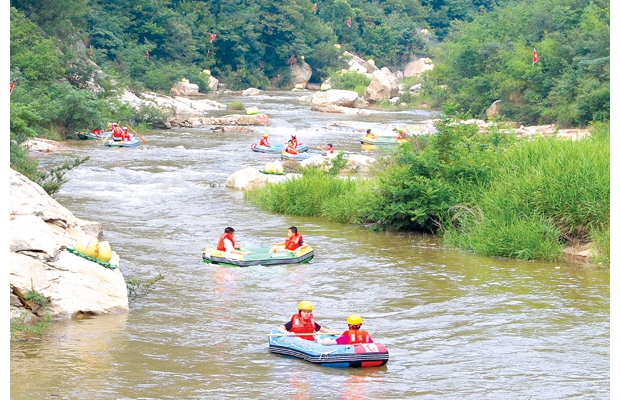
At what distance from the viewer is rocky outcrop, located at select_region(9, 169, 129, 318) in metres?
10.4

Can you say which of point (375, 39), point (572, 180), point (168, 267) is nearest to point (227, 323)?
point (168, 267)

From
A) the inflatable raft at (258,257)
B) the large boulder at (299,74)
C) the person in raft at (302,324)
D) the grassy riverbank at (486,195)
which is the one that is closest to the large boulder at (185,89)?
the large boulder at (299,74)

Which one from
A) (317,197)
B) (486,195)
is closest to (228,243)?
(317,197)

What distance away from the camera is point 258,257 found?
14.4m

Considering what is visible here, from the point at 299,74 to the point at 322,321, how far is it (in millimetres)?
61829

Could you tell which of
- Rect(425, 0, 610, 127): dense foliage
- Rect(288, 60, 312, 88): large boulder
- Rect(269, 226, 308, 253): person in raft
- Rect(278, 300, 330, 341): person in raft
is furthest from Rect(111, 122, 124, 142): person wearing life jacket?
Rect(288, 60, 312, 88): large boulder

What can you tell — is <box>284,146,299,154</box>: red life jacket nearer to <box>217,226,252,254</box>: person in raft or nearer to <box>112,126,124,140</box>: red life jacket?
<box>112,126,124,140</box>: red life jacket

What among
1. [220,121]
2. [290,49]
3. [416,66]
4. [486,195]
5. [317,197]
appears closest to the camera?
[486,195]

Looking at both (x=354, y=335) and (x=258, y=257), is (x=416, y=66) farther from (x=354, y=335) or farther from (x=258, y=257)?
(x=354, y=335)

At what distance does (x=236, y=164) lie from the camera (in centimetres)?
2708

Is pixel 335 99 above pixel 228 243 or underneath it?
above

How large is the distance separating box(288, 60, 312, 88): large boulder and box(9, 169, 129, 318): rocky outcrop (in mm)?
60480

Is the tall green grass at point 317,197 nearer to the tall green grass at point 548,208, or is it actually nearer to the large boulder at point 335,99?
the tall green grass at point 548,208

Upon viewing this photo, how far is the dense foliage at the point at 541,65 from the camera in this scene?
32781 millimetres
